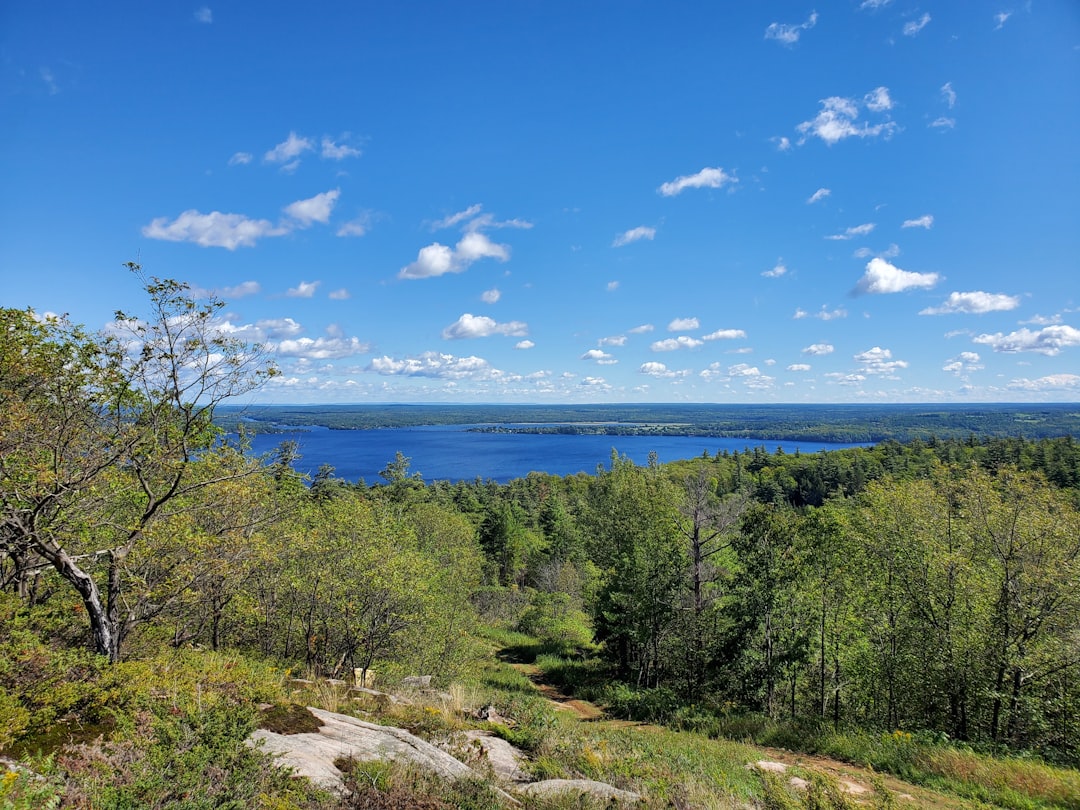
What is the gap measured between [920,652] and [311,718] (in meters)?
16.7

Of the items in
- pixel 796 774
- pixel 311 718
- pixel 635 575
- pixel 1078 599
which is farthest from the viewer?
pixel 635 575

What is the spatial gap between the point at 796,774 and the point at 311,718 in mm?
9414

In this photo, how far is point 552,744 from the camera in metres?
8.42

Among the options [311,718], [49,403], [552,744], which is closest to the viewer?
[311,718]

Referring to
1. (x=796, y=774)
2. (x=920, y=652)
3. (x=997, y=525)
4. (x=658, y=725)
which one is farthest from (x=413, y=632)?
(x=997, y=525)

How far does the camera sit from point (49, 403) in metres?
9.11

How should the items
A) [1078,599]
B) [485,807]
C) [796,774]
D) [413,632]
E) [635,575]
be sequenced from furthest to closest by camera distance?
[635,575] → [413,632] → [1078,599] → [796,774] → [485,807]

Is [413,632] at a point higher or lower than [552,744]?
lower

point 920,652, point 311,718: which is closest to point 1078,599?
point 920,652

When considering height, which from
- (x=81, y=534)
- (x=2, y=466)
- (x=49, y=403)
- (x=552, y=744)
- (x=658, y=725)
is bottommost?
(x=658, y=725)

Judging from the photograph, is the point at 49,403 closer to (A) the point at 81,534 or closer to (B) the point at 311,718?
(A) the point at 81,534

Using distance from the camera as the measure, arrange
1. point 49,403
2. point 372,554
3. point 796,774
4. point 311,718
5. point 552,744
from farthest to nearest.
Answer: point 372,554 < point 796,774 < point 49,403 < point 552,744 < point 311,718

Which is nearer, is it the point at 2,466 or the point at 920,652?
the point at 2,466

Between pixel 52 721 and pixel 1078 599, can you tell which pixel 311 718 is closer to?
pixel 52 721
